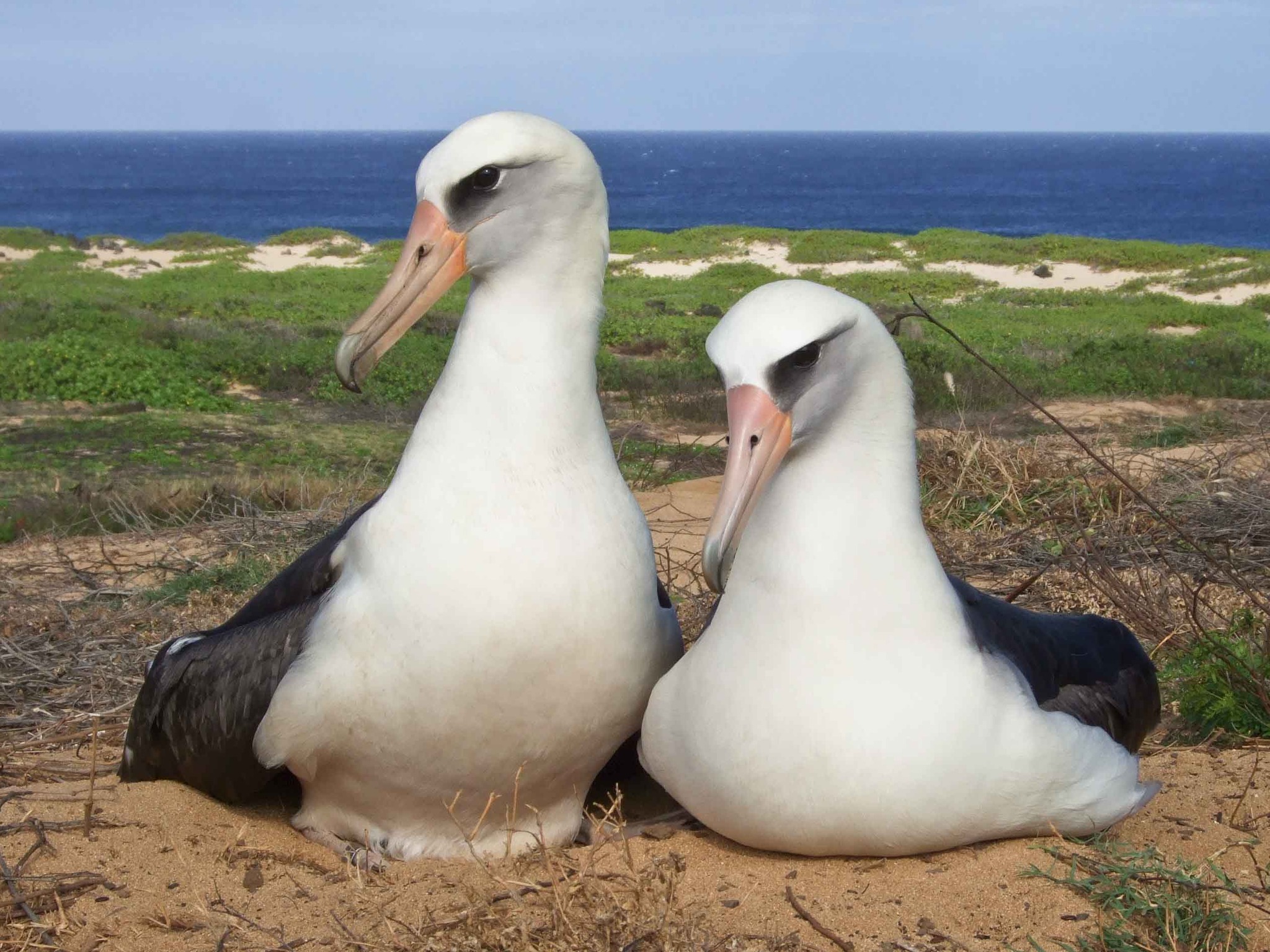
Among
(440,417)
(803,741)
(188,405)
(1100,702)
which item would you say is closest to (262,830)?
(440,417)

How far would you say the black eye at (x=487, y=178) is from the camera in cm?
332

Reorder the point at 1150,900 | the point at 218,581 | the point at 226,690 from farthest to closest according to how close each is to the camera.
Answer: the point at 218,581, the point at 226,690, the point at 1150,900

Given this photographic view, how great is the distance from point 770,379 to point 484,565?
775mm

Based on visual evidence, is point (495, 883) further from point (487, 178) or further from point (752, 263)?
point (752, 263)

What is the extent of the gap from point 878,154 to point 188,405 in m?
191

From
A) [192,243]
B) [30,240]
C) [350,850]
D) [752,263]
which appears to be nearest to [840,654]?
[350,850]

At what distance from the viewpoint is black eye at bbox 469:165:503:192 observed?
3.32 meters

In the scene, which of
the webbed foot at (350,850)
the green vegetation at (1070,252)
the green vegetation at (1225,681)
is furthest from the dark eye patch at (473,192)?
the green vegetation at (1070,252)

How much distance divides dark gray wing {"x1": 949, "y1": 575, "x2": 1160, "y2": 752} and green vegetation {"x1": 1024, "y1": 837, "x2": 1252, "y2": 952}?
0.38 meters

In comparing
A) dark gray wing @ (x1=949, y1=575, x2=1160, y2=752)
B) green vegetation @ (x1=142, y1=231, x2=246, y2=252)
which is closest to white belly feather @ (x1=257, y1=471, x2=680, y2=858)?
dark gray wing @ (x1=949, y1=575, x2=1160, y2=752)

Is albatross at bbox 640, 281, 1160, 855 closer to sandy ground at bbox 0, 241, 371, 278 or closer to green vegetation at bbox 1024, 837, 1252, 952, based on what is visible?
green vegetation at bbox 1024, 837, 1252, 952

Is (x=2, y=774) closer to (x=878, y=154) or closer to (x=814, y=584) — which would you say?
(x=814, y=584)

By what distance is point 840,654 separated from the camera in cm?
302

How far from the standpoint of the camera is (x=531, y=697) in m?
3.28
